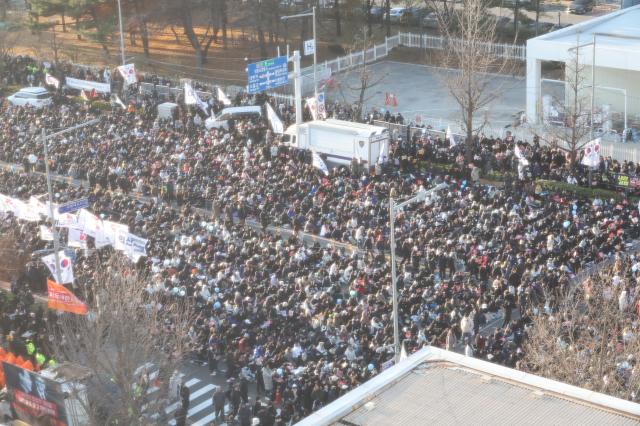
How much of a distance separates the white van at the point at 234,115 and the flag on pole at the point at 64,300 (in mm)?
21940

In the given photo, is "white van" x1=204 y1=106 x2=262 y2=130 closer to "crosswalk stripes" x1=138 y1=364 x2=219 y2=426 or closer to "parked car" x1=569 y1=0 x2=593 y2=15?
"crosswalk stripes" x1=138 y1=364 x2=219 y2=426

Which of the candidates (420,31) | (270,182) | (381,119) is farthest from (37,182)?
(420,31)

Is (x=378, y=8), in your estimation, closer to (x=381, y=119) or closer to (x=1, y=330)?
(x=381, y=119)

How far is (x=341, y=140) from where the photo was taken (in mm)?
43906

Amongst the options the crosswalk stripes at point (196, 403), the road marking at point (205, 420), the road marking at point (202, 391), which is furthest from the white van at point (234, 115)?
the road marking at point (205, 420)

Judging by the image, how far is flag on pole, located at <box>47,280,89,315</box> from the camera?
28.7 metres

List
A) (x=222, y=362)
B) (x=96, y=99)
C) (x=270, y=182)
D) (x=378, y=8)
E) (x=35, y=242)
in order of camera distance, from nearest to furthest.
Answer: (x=222, y=362) < (x=35, y=242) < (x=270, y=182) < (x=96, y=99) < (x=378, y=8)

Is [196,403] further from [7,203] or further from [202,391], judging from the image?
[7,203]

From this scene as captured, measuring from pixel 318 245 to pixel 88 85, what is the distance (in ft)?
84.2

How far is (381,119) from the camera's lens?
160ft

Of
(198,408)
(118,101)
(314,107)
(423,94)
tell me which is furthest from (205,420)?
(423,94)

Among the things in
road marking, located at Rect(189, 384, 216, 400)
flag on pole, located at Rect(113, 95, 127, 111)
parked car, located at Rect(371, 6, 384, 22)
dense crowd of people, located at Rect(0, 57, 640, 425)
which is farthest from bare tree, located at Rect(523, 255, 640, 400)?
parked car, located at Rect(371, 6, 384, 22)

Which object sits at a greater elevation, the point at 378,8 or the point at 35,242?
the point at 378,8

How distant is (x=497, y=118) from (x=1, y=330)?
27915mm
